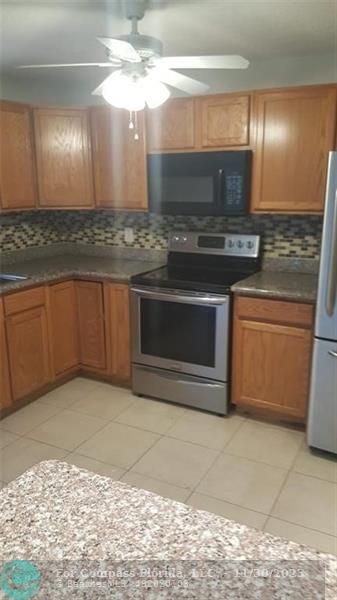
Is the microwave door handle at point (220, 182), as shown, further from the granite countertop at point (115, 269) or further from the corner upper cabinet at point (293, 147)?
the granite countertop at point (115, 269)

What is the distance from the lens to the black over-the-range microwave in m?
2.92

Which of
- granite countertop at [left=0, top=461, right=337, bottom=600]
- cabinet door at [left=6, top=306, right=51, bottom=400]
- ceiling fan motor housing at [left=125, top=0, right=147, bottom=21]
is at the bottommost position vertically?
cabinet door at [left=6, top=306, right=51, bottom=400]

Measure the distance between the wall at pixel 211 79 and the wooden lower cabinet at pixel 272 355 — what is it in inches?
61.0

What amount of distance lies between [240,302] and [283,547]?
202 cm

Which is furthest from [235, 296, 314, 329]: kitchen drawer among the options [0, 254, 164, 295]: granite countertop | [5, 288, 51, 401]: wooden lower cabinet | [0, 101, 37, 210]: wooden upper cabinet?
[0, 101, 37, 210]: wooden upper cabinet

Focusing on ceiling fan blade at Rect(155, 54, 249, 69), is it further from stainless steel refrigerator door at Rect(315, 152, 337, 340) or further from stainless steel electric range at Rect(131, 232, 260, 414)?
stainless steel electric range at Rect(131, 232, 260, 414)

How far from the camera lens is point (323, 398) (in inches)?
96.5

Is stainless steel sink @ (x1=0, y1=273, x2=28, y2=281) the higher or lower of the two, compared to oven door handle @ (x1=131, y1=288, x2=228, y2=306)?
higher

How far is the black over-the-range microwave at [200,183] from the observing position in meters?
2.92

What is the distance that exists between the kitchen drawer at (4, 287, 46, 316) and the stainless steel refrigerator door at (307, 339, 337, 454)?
6.13 ft

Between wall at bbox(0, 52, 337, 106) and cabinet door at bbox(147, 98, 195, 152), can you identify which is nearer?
wall at bbox(0, 52, 337, 106)

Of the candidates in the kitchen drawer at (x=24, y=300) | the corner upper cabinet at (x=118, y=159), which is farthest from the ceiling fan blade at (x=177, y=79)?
the kitchen drawer at (x=24, y=300)

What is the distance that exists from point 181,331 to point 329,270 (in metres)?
1.11

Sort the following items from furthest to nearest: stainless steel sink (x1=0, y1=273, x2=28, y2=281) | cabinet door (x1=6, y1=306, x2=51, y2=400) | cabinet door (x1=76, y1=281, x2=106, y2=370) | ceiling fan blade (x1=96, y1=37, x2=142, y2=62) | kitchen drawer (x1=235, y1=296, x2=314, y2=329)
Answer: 1. cabinet door (x1=76, y1=281, x2=106, y2=370)
2. stainless steel sink (x1=0, y1=273, x2=28, y2=281)
3. cabinet door (x1=6, y1=306, x2=51, y2=400)
4. kitchen drawer (x1=235, y1=296, x2=314, y2=329)
5. ceiling fan blade (x1=96, y1=37, x2=142, y2=62)
